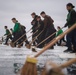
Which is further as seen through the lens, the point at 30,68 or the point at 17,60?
the point at 17,60

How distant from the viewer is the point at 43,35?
12.1m

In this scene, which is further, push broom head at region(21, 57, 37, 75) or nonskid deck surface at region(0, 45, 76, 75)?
nonskid deck surface at region(0, 45, 76, 75)

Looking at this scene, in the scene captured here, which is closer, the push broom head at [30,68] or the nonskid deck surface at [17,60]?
the push broom head at [30,68]

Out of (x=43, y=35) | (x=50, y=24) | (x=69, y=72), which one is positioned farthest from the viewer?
(x=43, y=35)

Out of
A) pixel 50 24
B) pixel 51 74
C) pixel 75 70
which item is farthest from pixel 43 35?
pixel 51 74

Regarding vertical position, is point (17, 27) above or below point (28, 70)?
above

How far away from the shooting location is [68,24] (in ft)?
28.2

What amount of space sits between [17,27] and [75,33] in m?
5.30

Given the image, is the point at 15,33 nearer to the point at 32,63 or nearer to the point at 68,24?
the point at 68,24

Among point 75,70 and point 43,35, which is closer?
point 75,70

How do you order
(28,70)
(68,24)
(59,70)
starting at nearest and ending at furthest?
1. (59,70)
2. (28,70)
3. (68,24)

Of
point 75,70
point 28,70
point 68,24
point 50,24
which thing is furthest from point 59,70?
point 50,24

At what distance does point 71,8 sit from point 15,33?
19.2 ft

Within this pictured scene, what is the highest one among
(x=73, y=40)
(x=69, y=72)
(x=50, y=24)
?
(x=50, y=24)
